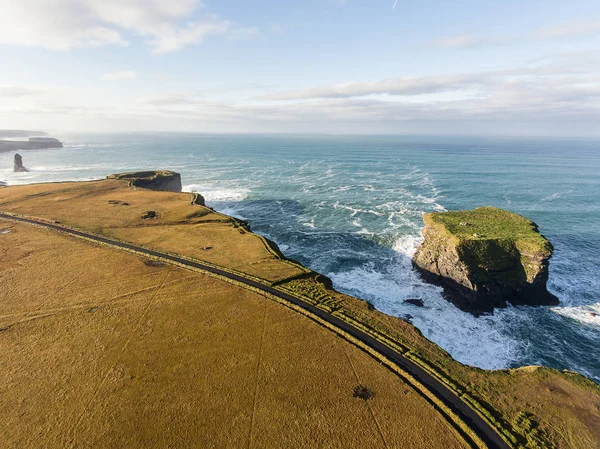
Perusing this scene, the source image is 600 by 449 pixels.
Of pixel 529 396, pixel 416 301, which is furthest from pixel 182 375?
pixel 416 301

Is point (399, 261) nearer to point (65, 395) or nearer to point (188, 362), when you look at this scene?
point (188, 362)

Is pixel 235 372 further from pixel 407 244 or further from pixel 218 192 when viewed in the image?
pixel 218 192

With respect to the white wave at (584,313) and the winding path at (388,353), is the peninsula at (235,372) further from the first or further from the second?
the white wave at (584,313)

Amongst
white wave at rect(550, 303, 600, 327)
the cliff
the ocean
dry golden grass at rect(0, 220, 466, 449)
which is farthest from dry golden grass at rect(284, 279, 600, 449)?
the cliff

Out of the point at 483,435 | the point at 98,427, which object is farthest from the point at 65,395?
the point at 483,435

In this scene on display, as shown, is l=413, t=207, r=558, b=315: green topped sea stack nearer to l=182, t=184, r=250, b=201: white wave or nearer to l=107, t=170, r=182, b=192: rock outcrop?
l=182, t=184, r=250, b=201: white wave

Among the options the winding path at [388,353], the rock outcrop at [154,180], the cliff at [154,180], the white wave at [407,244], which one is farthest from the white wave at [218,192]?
the white wave at [407,244]

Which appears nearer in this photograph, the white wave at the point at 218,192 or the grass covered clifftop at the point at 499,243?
the grass covered clifftop at the point at 499,243
